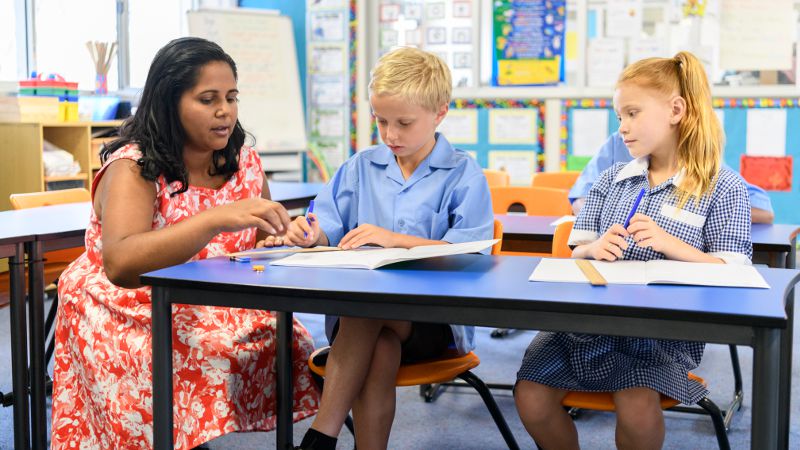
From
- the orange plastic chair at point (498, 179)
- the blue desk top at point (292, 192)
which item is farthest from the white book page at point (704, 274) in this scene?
the orange plastic chair at point (498, 179)

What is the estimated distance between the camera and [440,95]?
1.79 m

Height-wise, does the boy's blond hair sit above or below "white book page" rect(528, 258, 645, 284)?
above

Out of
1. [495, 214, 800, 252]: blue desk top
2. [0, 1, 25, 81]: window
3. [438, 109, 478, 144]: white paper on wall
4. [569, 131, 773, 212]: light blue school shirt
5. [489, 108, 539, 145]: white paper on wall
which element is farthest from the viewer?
[438, 109, 478, 144]: white paper on wall

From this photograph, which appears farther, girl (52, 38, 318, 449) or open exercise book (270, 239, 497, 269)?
girl (52, 38, 318, 449)

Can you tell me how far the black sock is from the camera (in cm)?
152

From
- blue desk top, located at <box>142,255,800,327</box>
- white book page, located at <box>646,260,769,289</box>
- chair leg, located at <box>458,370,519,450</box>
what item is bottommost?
chair leg, located at <box>458,370,519,450</box>

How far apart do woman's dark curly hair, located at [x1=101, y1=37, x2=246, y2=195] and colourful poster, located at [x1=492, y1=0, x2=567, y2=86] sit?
13.9ft

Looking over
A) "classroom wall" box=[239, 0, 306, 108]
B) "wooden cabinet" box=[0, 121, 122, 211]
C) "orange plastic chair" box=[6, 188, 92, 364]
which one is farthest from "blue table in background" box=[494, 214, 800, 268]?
"classroom wall" box=[239, 0, 306, 108]

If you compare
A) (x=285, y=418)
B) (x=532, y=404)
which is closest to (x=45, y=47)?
(x=285, y=418)

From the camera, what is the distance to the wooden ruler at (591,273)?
1275mm

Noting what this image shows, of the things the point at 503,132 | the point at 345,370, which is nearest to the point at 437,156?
the point at 345,370

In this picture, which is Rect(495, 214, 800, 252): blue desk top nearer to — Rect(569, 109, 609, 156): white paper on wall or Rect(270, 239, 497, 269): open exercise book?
Rect(270, 239, 497, 269): open exercise book

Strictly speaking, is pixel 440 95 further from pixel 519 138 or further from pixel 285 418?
pixel 519 138

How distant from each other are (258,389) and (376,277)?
1.59 feet
